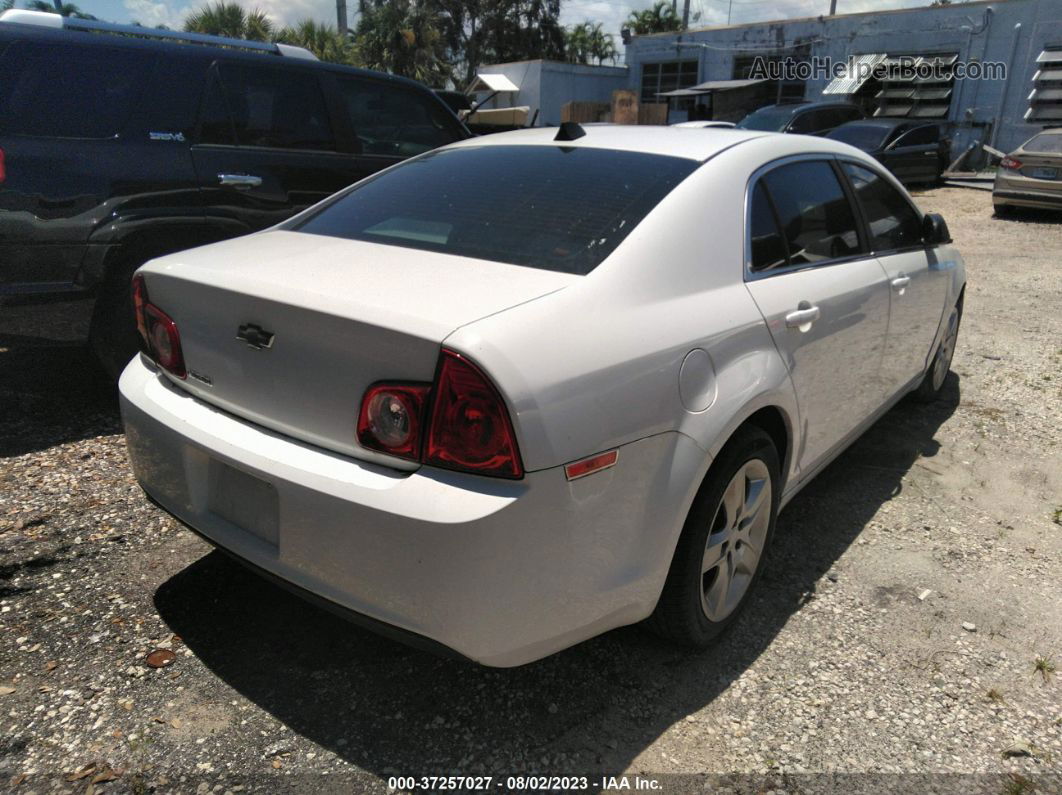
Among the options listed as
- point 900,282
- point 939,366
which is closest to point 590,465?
point 900,282

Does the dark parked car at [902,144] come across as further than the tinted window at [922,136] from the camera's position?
No

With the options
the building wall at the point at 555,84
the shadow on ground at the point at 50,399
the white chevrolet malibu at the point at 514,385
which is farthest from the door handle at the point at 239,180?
the building wall at the point at 555,84

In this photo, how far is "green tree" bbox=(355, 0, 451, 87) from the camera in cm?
3462

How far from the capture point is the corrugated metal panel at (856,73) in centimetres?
2177

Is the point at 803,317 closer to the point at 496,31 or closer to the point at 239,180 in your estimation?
the point at 239,180

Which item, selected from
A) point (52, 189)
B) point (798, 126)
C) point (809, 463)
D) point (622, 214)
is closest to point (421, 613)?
point (622, 214)

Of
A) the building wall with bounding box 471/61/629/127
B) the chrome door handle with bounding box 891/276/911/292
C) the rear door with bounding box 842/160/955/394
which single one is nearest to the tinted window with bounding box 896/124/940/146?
the rear door with bounding box 842/160/955/394

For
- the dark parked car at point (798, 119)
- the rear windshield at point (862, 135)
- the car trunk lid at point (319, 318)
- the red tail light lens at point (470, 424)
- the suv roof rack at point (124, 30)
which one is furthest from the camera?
the dark parked car at point (798, 119)

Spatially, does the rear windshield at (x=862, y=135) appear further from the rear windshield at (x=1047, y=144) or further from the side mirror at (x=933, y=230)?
the side mirror at (x=933, y=230)

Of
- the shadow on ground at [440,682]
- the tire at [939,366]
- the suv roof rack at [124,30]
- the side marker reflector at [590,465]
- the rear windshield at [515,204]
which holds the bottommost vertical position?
the shadow on ground at [440,682]

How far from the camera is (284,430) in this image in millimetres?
2123

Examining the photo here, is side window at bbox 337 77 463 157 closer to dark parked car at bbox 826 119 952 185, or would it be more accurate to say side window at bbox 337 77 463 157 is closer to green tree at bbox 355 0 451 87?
dark parked car at bbox 826 119 952 185

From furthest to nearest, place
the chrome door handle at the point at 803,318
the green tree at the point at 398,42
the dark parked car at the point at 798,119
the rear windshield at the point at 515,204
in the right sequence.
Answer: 1. the green tree at the point at 398,42
2. the dark parked car at the point at 798,119
3. the chrome door handle at the point at 803,318
4. the rear windshield at the point at 515,204

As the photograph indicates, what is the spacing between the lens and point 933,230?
4152 mm
